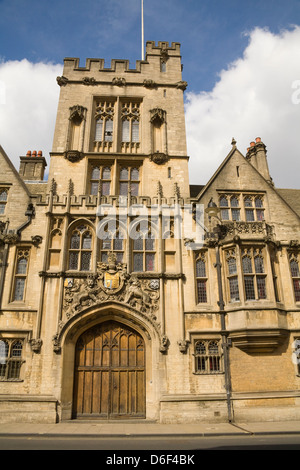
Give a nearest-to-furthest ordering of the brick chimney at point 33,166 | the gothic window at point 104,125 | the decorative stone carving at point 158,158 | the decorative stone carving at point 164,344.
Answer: the decorative stone carving at point 164,344, the decorative stone carving at point 158,158, the gothic window at point 104,125, the brick chimney at point 33,166

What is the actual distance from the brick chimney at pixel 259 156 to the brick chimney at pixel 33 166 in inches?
577

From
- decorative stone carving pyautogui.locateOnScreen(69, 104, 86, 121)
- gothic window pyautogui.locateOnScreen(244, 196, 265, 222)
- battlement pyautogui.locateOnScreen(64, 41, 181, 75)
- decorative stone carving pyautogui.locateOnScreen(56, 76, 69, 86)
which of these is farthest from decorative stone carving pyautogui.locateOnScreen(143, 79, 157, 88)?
gothic window pyautogui.locateOnScreen(244, 196, 265, 222)

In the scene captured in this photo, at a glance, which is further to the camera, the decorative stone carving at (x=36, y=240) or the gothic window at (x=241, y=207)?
the gothic window at (x=241, y=207)

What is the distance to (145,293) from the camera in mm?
15922

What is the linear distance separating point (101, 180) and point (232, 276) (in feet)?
29.7

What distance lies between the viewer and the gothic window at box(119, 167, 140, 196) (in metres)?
19.7

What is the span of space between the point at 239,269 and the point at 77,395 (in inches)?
364

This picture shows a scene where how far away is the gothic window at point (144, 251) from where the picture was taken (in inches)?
663

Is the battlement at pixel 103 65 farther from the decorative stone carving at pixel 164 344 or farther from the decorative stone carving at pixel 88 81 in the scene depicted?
the decorative stone carving at pixel 164 344

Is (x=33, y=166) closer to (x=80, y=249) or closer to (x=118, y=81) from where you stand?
(x=118, y=81)

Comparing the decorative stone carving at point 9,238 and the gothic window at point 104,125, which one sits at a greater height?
the gothic window at point 104,125

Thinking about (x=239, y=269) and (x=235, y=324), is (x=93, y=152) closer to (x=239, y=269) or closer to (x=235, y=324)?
(x=239, y=269)

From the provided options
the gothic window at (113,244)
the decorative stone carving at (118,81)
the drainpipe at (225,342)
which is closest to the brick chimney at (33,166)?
the decorative stone carving at (118,81)
